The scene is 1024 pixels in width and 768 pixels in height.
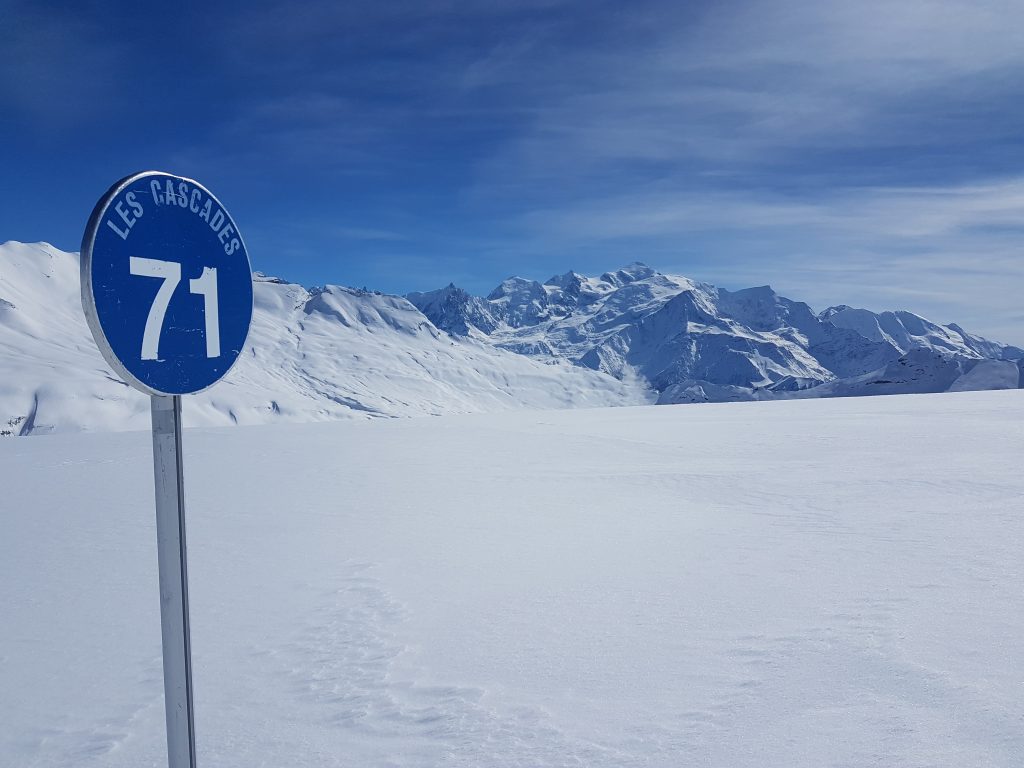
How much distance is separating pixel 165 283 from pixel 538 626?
12.1ft

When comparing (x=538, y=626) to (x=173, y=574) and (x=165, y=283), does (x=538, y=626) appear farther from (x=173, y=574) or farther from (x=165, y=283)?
(x=165, y=283)

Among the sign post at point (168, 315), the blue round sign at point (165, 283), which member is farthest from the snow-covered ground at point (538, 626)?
the blue round sign at point (165, 283)

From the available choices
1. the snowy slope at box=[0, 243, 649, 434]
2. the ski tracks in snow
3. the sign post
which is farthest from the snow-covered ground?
the snowy slope at box=[0, 243, 649, 434]

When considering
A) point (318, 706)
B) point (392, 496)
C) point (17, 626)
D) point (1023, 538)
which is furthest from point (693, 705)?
point (392, 496)

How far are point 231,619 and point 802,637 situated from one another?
4194mm

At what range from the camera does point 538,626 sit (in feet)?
16.6

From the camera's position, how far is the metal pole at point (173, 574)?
2387 millimetres

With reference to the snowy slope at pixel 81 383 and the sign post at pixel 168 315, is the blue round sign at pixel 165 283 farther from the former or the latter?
the snowy slope at pixel 81 383

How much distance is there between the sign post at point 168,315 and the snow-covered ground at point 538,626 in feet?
4.16

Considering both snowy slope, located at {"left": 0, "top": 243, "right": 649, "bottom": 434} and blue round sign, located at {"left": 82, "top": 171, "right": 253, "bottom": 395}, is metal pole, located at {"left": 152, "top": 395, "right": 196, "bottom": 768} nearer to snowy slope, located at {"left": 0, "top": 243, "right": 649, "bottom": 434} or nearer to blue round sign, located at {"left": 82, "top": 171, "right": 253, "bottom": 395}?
blue round sign, located at {"left": 82, "top": 171, "right": 253, "bottom": 395}

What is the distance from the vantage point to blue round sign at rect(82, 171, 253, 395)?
2211mm

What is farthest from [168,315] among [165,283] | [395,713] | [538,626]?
[538,626]

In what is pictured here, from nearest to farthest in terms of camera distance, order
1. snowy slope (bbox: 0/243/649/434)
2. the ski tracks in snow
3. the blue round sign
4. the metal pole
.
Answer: the blue round sign → the metal pole → the ski tracks in snow → snowy slope (bbox: 0/243/649/434)

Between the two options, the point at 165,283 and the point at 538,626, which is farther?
the point at 538,626
